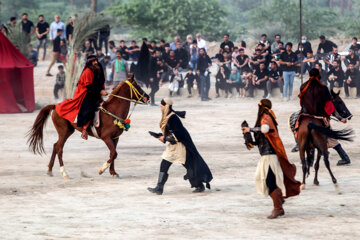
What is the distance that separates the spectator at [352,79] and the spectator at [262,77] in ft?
9.34

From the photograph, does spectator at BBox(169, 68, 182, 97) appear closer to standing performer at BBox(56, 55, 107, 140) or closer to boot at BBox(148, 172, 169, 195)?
standing performer at BBox(56, 55, 107, 140)

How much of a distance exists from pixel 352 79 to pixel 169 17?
1594 cm

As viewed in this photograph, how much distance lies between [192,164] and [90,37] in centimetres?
1766

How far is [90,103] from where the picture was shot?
14445mm

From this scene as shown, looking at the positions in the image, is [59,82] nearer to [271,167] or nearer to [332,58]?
[332,58]

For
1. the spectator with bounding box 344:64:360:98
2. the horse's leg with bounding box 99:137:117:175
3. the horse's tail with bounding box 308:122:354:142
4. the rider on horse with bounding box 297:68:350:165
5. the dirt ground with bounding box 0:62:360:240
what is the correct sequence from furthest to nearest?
the spectator with bounding box 344:64:360:98
the horse's leg with bounding box 99:137:117:175
the rider on horse with bounding box 297:68:350:165
the horse's tail with bounding box 308:122:354:142
the dirt ground with bounding box 0:62:360:240

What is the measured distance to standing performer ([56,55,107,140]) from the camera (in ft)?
47.4

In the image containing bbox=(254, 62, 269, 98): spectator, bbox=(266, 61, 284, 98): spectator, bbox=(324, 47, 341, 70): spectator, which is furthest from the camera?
bbox=(254, 62, 269, 98): spectator

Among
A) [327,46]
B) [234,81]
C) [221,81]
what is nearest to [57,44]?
[221,81]

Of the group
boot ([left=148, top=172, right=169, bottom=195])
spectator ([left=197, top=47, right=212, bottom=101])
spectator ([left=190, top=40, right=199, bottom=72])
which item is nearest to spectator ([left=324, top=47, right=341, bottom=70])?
spectator ([left=197, top=47, right=212, bottom=101])

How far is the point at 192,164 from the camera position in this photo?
12594 mm

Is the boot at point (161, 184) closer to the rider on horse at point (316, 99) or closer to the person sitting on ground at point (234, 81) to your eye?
the rider on horse at point (316, 99)

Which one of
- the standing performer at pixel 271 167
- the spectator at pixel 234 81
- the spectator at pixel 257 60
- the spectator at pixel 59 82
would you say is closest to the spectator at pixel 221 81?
the spectator at pixel 234 81

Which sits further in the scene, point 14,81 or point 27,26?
point 27,26
